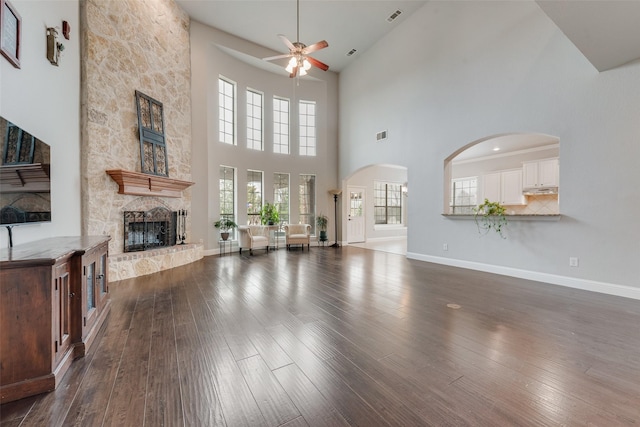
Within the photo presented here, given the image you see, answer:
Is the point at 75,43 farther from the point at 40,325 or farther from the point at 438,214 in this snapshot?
the point at 438,214

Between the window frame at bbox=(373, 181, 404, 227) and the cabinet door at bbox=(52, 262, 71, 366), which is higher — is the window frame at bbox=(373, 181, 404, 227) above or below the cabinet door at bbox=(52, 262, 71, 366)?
above

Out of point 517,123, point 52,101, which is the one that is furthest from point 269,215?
point 517,123

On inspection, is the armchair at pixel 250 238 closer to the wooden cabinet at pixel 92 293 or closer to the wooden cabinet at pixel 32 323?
the wooden cabinet at pixel 92 293

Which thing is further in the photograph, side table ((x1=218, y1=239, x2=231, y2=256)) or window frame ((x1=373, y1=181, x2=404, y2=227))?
window frame ((x1=373, y1=181, x2=404, y2=227))

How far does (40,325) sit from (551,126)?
6.20 meters

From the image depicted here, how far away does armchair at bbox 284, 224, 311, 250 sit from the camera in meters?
7.59

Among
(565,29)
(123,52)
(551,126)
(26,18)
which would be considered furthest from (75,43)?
(551,126)

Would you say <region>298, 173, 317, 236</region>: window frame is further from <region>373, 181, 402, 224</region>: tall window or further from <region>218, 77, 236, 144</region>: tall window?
<region>373, 181, 402, 224</region>: tall window

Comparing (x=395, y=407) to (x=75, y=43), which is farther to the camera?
(x=75, y=43)

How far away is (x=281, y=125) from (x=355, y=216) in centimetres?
403

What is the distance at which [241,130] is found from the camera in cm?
745

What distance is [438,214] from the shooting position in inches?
221

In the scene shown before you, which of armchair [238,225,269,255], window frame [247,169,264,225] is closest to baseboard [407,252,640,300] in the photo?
armchair [238,225,269,255]

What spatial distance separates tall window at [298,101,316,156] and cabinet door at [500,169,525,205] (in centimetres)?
611
